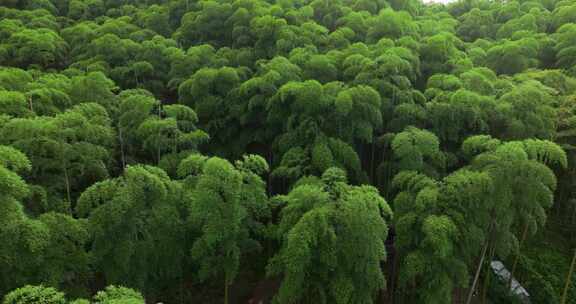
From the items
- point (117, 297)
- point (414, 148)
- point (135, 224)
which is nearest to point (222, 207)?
point (135, 224)

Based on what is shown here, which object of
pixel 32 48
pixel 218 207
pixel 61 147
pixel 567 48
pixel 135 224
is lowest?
pixel 135 224

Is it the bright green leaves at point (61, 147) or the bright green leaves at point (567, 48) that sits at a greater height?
the bright green leaves at point (567, 48)

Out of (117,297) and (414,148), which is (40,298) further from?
(414,148)

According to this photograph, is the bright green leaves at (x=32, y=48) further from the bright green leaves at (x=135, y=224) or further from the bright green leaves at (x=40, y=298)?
the bright green leaves at (x=40, y=298)

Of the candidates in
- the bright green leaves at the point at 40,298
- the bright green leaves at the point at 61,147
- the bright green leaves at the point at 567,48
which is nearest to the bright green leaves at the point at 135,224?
the bright green leaves at the point at 61,147

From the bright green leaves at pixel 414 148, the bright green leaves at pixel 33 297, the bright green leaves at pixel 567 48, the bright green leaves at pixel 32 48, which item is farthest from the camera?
the bright green leaves at pixel 32 48

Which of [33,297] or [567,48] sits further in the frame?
[567,48]
